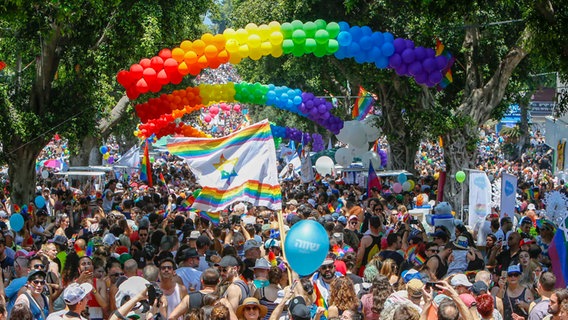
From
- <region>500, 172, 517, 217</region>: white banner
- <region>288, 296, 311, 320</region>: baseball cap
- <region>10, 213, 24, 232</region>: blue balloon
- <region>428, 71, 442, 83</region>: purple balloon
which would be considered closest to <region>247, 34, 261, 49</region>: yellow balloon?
<region>428, 71, 442, 83</region>: purple balloon

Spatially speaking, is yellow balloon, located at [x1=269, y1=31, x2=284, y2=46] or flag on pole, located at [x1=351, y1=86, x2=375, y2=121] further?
flag on pole, located at [x1=351, y1=86, x2=375, y2=121]

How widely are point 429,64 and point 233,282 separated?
42.8ft

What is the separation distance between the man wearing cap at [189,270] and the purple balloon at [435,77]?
1208 cm

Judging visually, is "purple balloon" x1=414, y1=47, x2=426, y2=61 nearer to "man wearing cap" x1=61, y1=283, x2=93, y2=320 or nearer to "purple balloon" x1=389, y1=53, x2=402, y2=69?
"purple balloon" x1=389, y1=53, x2=402, y2=69

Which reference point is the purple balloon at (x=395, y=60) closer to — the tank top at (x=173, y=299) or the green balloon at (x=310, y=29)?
the green balloon at (x=310, y=29)

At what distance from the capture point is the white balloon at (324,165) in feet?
105

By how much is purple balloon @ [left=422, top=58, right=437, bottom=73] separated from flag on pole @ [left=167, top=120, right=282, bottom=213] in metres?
10.3

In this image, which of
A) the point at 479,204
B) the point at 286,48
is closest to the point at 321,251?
the point at 479,204

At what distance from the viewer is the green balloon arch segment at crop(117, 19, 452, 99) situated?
20.5 metres

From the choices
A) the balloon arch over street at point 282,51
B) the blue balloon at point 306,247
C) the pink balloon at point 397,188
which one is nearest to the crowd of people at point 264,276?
the blue balloon at point 306,247

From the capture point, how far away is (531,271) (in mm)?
10531

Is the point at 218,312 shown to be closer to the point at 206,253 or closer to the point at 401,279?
the point at 401,279

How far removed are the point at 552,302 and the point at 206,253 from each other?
462 centimetres

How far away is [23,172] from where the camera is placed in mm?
21203
